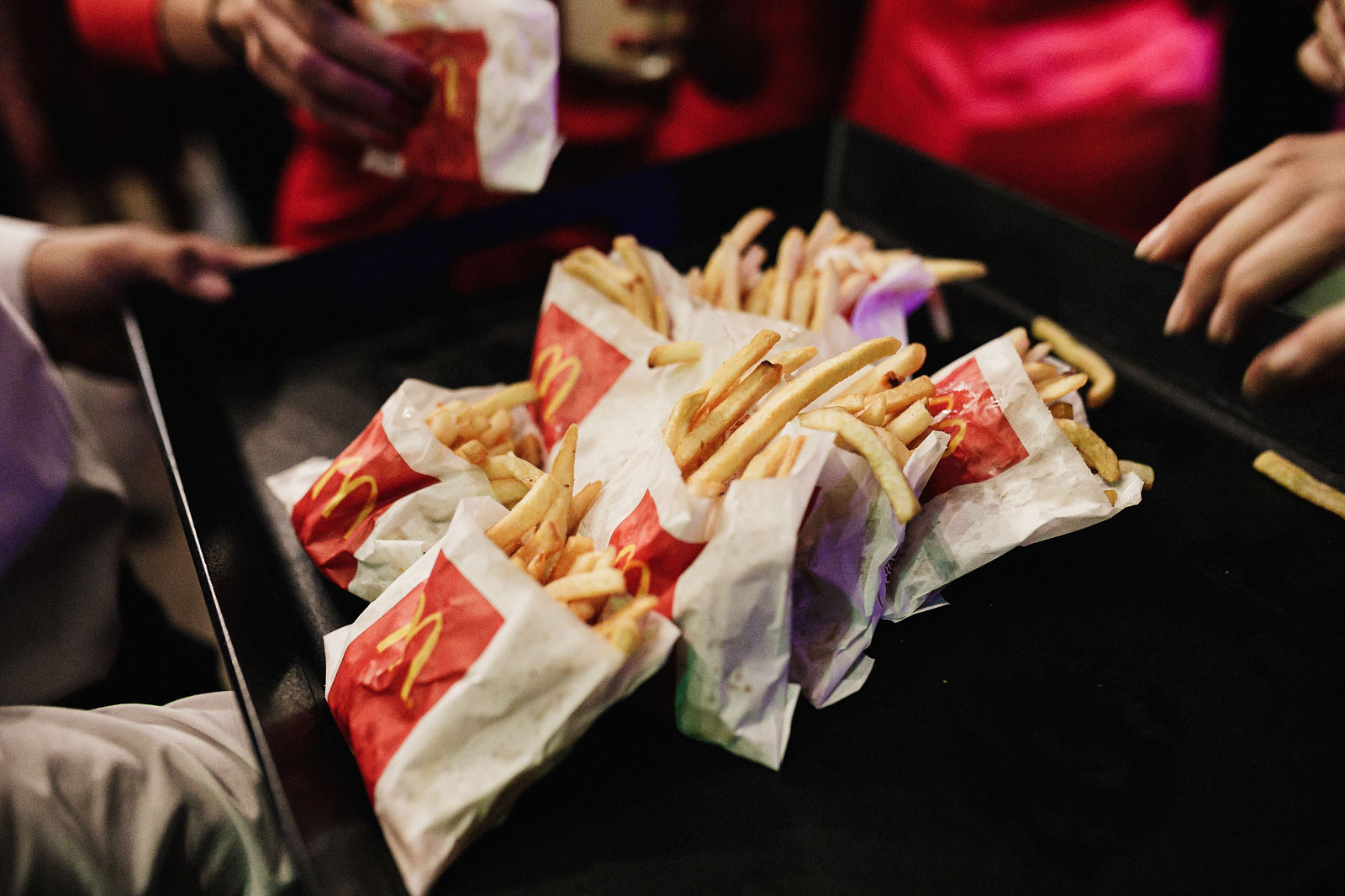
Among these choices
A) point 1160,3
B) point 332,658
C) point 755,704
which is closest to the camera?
point 755,704

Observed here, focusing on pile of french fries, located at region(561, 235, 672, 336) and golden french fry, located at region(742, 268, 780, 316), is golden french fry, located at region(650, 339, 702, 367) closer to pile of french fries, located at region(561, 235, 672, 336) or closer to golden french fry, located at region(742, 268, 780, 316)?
pile of french fries, located at region(561, 235, 672, 336)

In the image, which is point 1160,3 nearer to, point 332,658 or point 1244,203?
point 1244,203

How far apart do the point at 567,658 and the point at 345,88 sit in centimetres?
159

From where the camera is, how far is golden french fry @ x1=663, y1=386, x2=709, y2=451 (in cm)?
118

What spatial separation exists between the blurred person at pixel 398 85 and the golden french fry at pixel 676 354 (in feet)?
3.41

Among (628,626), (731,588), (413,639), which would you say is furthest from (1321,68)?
(413,639)

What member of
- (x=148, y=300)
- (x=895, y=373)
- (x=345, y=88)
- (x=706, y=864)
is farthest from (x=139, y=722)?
(x=345, y=88)

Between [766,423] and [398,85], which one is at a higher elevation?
[398,85]

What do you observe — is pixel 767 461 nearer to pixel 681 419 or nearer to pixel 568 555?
pixel 681 419

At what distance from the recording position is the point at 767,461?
3.65 feet

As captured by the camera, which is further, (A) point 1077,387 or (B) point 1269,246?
(A) point 1077,387

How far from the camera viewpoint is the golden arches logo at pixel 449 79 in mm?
1802

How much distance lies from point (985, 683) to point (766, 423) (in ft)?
1.87

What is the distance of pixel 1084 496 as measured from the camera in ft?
4.00
